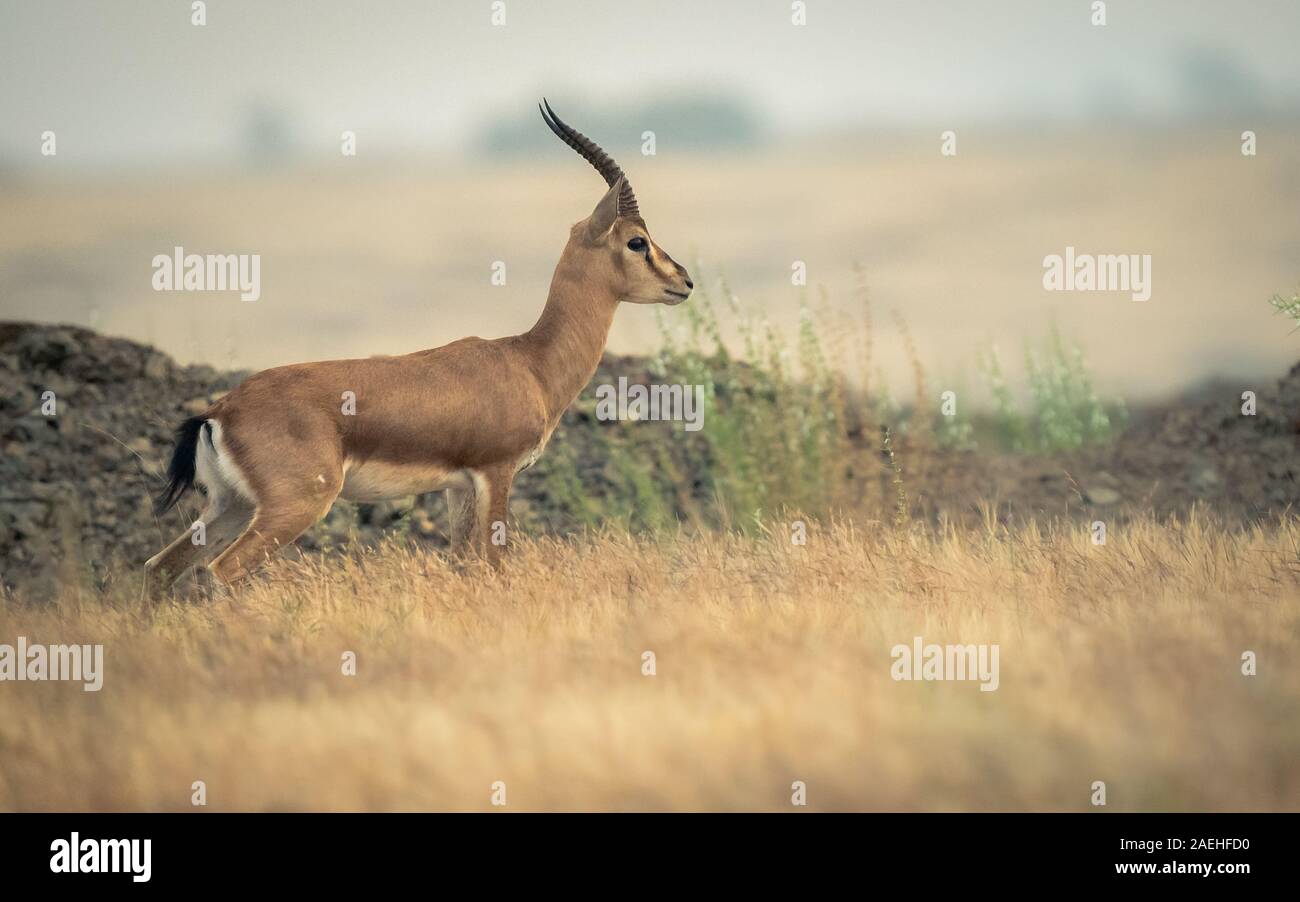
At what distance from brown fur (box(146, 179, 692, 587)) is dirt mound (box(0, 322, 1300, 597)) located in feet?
10.1

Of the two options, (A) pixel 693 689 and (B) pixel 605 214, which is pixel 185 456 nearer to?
(B) pixel 605 214

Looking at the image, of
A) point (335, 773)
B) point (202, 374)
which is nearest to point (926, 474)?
point (202, 374)

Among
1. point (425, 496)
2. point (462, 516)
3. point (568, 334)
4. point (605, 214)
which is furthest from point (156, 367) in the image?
point (605, 214)

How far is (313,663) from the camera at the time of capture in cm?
638

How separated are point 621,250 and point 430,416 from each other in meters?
1.67

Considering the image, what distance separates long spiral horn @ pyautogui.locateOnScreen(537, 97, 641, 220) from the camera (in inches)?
334

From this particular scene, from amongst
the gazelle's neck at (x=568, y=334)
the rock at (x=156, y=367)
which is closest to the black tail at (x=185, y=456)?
the gazelle's neck at (x=568, y=334)

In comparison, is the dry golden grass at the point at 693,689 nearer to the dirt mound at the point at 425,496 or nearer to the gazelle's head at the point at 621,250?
the gazelle's head at the point at 621,250

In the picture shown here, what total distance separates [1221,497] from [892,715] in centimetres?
892

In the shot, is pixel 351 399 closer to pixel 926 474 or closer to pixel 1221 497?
pixel 926 474

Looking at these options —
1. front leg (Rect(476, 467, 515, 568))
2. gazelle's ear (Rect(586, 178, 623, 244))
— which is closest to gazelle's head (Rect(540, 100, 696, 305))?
gazelle's ear (Rect(586, 178, 623, 244))

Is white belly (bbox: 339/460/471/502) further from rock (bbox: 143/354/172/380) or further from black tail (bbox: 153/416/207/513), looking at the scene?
rock (bbox: 143/354/172/380)

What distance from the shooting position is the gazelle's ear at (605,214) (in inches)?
335

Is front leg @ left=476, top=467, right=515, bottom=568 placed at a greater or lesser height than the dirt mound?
lesser
